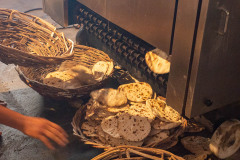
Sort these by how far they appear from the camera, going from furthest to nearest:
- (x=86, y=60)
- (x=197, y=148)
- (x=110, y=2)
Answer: (x=86, y=60)
(x=110, y=2)
(x=197, y=148)

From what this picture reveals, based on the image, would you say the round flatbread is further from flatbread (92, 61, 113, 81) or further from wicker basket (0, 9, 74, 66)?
wicker basket (0, 9, 74, 66)

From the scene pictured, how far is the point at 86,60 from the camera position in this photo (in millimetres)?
3203

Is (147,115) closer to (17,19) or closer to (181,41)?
(181,41)

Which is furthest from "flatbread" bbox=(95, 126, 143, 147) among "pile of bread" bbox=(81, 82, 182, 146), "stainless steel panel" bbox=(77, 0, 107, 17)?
"stainless steel panel" bbox=(77, 0, 107, 17)

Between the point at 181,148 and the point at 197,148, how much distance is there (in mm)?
112

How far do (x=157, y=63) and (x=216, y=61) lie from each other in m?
0.58

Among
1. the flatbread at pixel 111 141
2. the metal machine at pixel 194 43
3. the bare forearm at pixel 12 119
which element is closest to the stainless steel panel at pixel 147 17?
the metal machine at pixel 194 43

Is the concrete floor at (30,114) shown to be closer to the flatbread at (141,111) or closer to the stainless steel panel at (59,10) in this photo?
the flatbread at (141,111)

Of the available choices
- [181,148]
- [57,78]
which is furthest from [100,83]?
[181,148]

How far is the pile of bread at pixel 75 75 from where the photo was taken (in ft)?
8.51

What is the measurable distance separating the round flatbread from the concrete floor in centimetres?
76

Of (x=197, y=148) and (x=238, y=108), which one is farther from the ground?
(x=238, y=108)

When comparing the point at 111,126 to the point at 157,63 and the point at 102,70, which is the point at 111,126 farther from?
the point at 102,70

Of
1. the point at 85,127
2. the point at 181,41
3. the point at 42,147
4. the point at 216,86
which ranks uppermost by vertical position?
the point at 181,41
